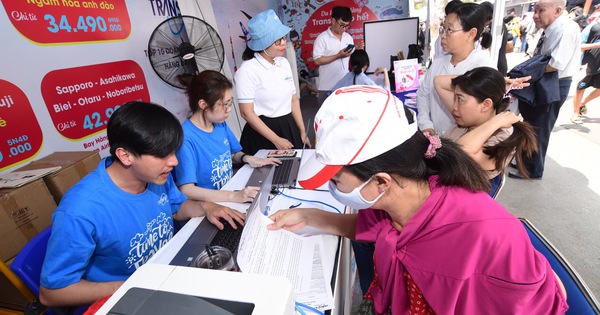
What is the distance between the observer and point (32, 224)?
1451mm

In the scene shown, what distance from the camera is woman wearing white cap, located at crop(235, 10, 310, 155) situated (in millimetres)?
1957

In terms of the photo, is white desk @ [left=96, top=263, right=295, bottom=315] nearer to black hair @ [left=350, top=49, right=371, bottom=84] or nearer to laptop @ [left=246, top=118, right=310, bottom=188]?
laptop @ [left=246, top=118, right=310, bottom=188]

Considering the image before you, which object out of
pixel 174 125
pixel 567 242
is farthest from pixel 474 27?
pixel 174 125

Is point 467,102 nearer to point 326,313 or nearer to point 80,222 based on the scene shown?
point 326,313

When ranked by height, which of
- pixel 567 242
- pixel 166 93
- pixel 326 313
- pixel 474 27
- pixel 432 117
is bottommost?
pixel 567 242

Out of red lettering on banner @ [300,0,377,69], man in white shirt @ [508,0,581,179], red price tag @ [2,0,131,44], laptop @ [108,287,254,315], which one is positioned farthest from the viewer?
red lettering on banner @ [300,0,377,69]

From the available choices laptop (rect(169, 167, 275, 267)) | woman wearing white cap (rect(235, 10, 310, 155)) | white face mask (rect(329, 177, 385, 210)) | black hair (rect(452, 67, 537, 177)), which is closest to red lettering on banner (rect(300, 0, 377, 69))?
woman wearing white cap (rect(235, 10, 310, 155))

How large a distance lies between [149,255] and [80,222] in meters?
0.32

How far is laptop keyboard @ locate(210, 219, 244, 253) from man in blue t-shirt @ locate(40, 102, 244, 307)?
3 cm

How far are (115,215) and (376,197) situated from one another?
85 cm

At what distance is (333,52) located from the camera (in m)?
3.53

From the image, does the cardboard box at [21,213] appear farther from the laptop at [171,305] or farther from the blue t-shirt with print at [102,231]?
the laptop at [171,305]

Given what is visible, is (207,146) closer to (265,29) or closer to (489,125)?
(265,29)

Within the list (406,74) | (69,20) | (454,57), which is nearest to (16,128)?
(69,20)
